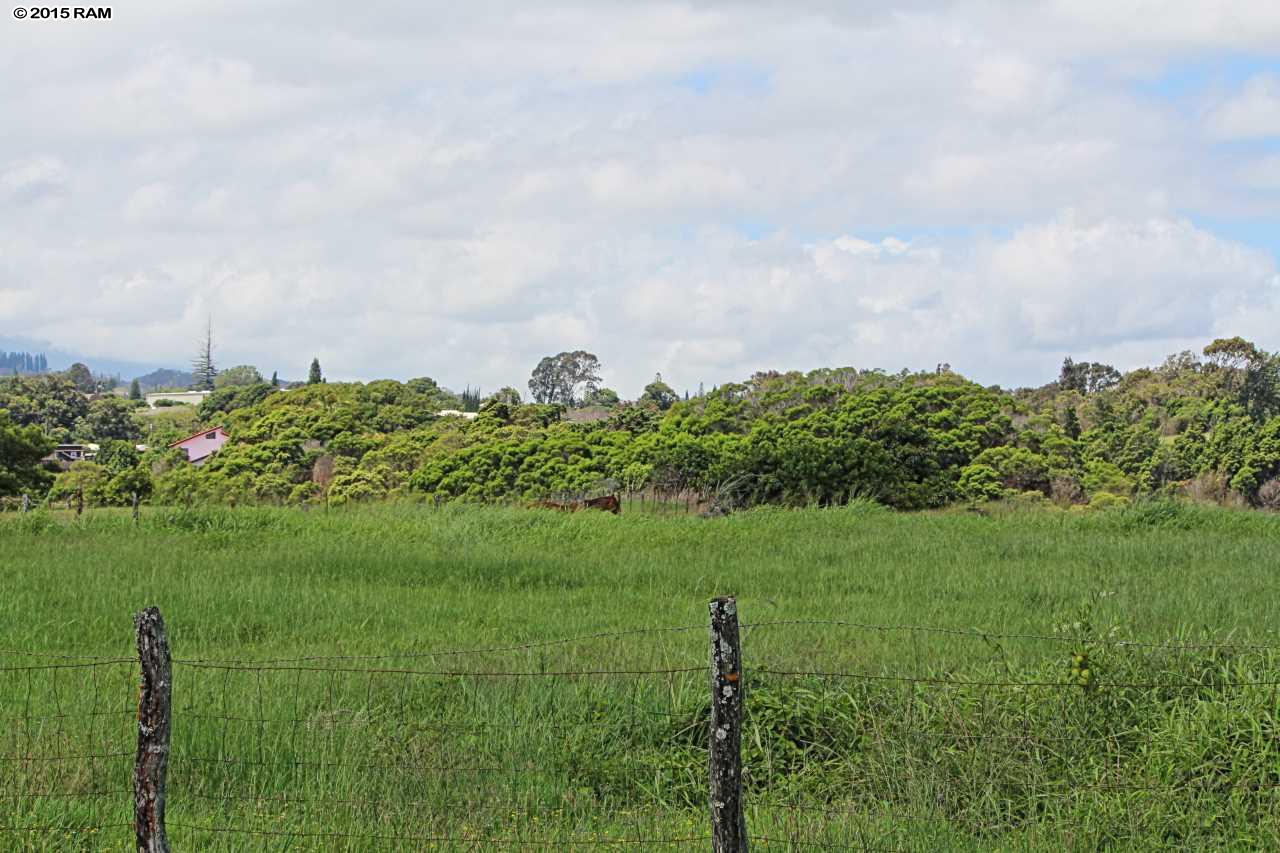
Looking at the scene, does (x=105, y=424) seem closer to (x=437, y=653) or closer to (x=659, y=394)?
(x=659, y=394)

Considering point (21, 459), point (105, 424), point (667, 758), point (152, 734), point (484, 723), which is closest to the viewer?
point (152, 734)

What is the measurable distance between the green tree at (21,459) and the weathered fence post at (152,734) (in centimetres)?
3306

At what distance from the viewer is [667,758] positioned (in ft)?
23.4

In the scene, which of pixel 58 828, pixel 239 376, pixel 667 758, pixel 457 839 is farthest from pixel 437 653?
pixel 239 376

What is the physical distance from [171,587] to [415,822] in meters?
7.97

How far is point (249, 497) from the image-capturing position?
3033 cm

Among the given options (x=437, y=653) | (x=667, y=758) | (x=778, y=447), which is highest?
(x=778, y=447)

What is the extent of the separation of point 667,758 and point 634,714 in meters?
0.46

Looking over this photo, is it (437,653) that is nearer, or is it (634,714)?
(437,653)

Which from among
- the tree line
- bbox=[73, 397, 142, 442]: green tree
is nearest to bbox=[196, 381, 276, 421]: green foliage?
bbox=[73, 397, 142, 442]: green tree

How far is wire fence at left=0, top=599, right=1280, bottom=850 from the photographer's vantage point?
5.63 meters

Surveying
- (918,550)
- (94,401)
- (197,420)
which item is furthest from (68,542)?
(94,401)

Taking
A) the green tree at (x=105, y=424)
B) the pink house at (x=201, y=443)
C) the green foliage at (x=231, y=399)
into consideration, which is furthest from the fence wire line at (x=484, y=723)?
the green tree at (x=105, y=424)

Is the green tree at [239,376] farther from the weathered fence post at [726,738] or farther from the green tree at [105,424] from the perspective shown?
the weathered fence post at [726,738]
